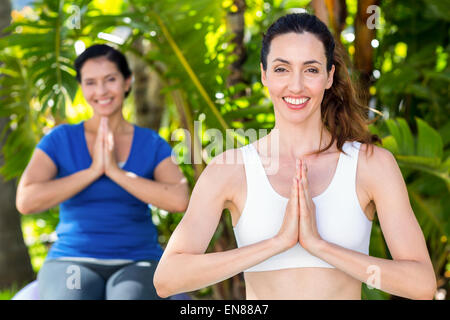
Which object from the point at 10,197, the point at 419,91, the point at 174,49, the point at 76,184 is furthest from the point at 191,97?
the point at 10,197

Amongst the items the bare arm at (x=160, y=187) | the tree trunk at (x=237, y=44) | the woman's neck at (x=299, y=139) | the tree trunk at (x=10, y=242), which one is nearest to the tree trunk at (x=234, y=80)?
the tree trunk at (x=237, y=44)

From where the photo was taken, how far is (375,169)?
1500 mm

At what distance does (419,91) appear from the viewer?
3.10m

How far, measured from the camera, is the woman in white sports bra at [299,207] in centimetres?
138

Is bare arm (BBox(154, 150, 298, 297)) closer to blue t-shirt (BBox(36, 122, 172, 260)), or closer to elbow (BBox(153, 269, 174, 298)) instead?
elbow (BBox(153, 269, 174, 298))

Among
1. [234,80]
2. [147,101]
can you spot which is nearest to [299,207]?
[234,80]

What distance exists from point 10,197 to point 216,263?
3.02 m

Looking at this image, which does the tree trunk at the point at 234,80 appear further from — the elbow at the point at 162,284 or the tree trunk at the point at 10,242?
the elbow at the point at 162,284

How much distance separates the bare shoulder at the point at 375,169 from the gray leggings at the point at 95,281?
894 millimetres

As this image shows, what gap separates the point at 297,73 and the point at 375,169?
11.8 inches

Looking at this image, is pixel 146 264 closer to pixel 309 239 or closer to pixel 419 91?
pixel 309 239

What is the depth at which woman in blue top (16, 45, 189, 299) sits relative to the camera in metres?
2.11

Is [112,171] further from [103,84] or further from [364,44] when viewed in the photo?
[364,44]

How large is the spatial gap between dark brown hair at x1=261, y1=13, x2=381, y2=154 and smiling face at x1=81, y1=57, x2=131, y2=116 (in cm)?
88
